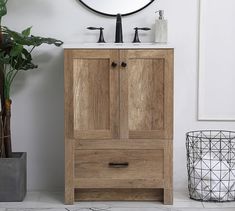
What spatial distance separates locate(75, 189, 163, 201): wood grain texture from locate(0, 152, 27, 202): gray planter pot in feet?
1.12

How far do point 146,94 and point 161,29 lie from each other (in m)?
0.47

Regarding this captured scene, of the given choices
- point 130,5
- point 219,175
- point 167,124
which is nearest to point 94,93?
point 167,124

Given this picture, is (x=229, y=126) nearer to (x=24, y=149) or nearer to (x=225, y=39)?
(x=225, y=39)

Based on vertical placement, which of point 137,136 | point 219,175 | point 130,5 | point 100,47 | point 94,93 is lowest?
point 219,175

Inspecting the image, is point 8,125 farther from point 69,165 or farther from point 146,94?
point 146,94

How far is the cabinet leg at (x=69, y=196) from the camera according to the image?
3105 mm

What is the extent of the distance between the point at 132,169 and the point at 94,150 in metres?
0.25

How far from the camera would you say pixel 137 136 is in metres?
3.05

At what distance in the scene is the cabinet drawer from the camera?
10.1 ft

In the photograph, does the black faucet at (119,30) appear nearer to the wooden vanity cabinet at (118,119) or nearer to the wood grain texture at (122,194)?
the wooden vanity cabinet at (118,119)

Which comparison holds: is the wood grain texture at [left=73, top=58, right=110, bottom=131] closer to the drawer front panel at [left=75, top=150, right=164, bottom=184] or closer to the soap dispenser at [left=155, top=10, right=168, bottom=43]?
the drawer front panel at [left=75, top=150, right=164, bottom=184]

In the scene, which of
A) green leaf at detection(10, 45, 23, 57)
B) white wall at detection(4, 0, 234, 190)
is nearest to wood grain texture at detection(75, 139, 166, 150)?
white wall at detection(4, 0, 234, 190)

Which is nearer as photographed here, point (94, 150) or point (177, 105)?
point (94, 150)

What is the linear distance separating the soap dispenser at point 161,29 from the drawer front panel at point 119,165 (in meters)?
0.70
